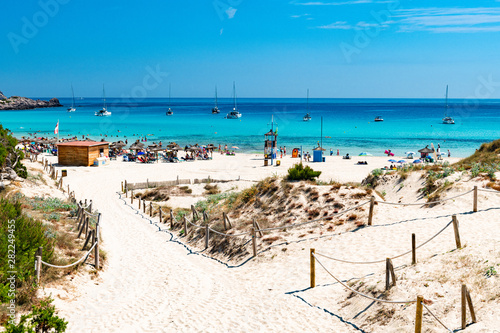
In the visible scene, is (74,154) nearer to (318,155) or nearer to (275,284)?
(318,155)

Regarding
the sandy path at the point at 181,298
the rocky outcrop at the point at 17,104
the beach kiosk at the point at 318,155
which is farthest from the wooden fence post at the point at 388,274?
the rocky outcrop at the point at 17,104

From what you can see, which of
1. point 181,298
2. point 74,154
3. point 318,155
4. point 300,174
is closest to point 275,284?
point 181,298

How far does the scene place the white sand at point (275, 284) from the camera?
849cm

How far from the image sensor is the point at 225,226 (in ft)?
51.2

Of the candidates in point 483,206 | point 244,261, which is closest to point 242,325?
point 244,261

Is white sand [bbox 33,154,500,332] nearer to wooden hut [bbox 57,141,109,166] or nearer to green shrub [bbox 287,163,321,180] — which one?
green shrub [bbox 287,163,321,180]

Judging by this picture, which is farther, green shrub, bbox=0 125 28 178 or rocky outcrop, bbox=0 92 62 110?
rocky outcrop, bbox=0 92 62 110

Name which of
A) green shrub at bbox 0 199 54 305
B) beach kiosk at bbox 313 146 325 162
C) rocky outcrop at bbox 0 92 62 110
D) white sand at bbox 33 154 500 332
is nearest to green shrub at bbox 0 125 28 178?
white sand at bbox 33 154 500 332

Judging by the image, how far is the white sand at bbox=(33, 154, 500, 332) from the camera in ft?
27.9

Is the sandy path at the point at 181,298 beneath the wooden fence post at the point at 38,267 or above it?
beneath

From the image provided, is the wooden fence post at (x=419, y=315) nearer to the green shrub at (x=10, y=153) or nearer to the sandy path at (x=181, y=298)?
the sandy path at (x=181, y=298)

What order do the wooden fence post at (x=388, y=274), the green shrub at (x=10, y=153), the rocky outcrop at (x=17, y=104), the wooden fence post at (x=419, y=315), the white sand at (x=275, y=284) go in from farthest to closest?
the rocky outcrop at (x=17, y=104)
the green shrub at (x=10, y=153)
the wooden fence post at (x=388, y=274)
the white sand at (x=275, y=284)
the wooden fence post at (x=419, y=315)

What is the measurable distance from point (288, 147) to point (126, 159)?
25563 millimetres

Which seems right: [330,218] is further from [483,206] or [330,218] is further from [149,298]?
[149,298]
